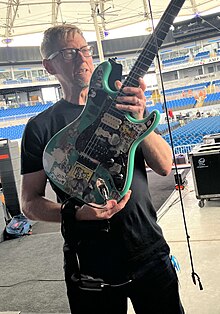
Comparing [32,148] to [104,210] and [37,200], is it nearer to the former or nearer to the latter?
[37,200]

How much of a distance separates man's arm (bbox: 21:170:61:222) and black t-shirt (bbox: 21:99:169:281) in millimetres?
25

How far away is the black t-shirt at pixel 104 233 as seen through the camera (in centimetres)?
100

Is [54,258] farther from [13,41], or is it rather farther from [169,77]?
[169,77]

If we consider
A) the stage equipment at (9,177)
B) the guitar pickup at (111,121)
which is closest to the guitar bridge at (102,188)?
the guitar pickup at (111,121)

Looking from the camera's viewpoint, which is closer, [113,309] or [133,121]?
[133,121]

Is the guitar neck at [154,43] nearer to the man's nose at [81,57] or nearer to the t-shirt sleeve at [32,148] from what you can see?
the man's nose at [81,57]

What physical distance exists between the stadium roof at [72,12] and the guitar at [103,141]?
12803 millimetres

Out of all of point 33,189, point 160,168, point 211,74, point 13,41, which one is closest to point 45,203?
point 33,189

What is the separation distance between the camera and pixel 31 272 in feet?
10.2

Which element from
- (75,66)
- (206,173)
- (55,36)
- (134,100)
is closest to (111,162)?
(134,100)

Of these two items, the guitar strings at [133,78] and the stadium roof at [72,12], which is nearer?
the guitar strings at [133,78]

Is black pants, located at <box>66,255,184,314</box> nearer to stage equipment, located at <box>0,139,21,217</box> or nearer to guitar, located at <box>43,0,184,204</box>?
guitar, located at <box>43,0,184,204</box>

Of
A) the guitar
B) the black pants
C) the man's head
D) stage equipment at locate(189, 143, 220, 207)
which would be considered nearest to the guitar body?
the guitar

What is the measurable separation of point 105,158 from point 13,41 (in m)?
20.9
